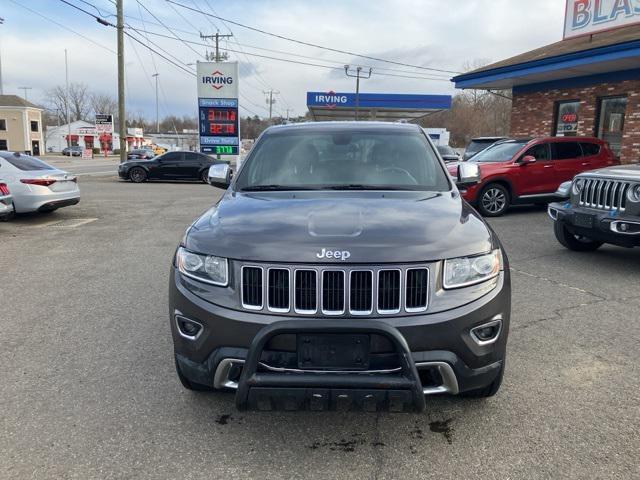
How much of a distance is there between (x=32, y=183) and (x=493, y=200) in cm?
943

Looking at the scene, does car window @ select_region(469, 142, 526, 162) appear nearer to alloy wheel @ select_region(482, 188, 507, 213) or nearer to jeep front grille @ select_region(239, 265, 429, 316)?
alloy wheel @ select_region(482, 188, 507, 213)

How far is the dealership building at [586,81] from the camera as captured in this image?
13758 millimetres

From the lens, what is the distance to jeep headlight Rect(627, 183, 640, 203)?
5.81 m

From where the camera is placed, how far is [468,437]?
9.10ft

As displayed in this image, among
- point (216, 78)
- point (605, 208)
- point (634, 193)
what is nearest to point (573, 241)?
point (605, 208)

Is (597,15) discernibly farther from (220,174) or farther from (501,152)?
(220,174)

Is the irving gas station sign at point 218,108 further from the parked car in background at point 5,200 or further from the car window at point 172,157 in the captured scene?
the parked car in background at point 5,200

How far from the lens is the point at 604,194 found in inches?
246

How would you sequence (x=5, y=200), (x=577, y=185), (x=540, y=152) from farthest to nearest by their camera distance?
(x=540, y=152), (x=5, y=200), (x=577, y=185)

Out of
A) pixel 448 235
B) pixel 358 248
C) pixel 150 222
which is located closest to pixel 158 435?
pixel 358 248

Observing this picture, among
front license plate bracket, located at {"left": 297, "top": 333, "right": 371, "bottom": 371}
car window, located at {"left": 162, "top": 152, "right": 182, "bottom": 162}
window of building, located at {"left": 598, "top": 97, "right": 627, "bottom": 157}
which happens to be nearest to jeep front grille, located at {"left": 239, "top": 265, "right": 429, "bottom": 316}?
front license plate bracket, located at {"left": 297, "top": 333, "right": 371, "bottom": 371}

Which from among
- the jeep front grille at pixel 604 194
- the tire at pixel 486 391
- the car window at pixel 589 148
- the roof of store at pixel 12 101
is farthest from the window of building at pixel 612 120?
the roof of store at pixel 12 101

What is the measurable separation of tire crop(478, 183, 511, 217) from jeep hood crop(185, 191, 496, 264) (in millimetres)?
8061

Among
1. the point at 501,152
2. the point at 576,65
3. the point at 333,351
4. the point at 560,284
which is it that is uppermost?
the point at 576,65
